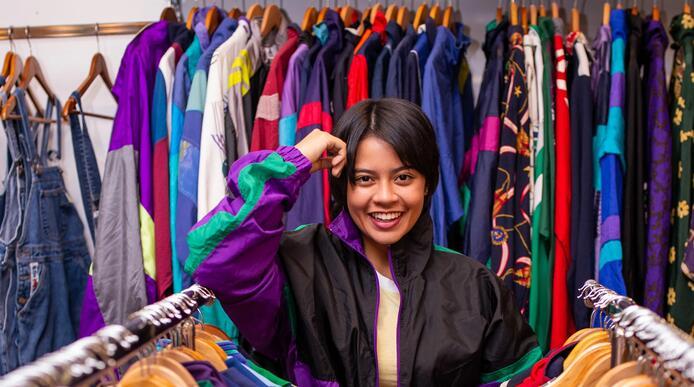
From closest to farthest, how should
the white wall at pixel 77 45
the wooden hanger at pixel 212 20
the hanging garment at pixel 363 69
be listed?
the hanging garment at pixel 363 69 → the wooden hanger at pixel 212 20 → the white wall at pixel 77 45

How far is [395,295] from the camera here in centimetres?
112

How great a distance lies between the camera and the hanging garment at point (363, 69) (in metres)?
1.56

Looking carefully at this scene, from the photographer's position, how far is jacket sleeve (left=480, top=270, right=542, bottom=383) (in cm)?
108

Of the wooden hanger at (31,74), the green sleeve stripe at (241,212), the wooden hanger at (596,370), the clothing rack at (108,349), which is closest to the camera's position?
the clothing rack at (108,349)

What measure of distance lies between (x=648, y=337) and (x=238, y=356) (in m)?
0.54

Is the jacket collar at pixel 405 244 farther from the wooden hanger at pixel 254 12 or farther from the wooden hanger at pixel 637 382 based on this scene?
the wooden hanger at pixel 254 12

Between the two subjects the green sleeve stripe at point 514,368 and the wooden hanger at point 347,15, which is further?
the wooden hanger at point 347,15

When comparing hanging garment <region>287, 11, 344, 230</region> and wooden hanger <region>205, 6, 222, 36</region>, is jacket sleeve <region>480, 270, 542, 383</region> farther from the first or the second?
wooden hanger <region>205, 6, 222, 36</region>

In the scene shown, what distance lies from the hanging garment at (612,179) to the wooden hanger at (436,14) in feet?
1.68

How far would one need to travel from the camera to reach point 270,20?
1.75 meters

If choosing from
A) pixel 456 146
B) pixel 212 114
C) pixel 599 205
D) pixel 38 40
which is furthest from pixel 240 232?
pixel 38 40

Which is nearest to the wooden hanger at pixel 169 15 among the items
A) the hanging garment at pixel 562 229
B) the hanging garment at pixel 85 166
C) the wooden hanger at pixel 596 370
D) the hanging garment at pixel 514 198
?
the hanging garment at pixel 85 166

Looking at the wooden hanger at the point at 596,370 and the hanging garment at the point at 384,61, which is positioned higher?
the hanging garment at the point at 384,61

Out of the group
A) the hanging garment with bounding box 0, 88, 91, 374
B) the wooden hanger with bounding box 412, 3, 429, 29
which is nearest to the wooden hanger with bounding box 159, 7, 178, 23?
the hanging garment with bounding box 0, 88, 91, 374
